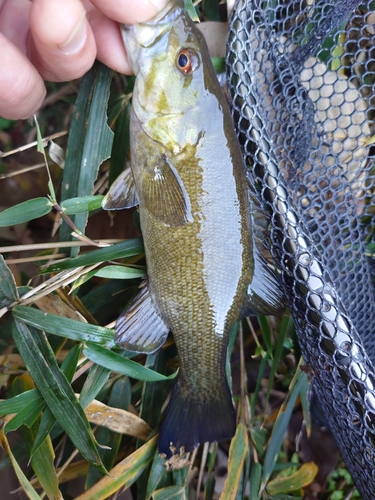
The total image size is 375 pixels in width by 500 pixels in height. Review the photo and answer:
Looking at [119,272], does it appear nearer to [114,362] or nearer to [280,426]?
[114,362]

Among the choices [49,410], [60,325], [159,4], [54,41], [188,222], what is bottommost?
[49,410]

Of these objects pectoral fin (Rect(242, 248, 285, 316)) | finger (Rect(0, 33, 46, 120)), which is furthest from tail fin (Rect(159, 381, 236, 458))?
finger (Rect(0, 33, 46, 120))

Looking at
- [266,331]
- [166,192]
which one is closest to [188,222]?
[166,192]

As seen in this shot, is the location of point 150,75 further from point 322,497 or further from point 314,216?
point 322,497

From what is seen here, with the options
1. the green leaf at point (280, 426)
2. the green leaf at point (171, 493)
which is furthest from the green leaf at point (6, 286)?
the green leaf at point (280, 426)

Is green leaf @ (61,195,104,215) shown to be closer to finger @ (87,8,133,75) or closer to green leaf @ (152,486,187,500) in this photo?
finger @ (87,8,133,75)

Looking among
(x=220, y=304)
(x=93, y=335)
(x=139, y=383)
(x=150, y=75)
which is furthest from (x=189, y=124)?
(x=139, y=383)

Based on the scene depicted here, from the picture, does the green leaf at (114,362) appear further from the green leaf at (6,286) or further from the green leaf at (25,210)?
the green leaf at (25,210)
